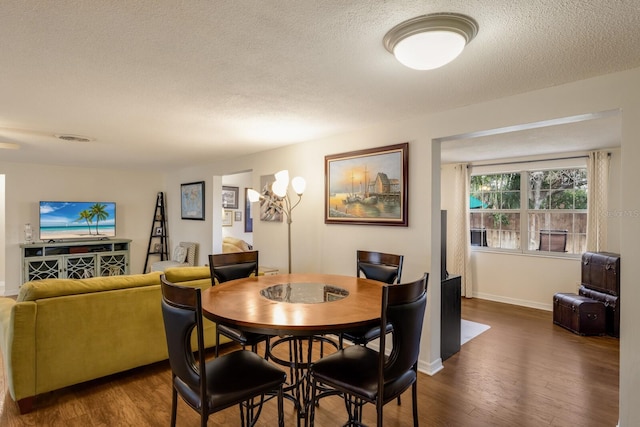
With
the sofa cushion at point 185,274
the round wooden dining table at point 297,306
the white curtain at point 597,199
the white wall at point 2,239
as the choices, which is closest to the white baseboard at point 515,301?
the white curtain at point 597,199

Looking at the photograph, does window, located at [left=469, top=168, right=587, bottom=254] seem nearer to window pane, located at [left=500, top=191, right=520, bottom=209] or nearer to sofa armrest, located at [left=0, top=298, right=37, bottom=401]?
window pane, located at [left=500, top=191, right=520, bottom=209]

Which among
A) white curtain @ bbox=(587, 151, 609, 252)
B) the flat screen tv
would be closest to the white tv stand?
the flat screen tv

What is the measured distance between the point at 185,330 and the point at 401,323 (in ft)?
3.17

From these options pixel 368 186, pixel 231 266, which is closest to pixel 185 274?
pixel 231 266

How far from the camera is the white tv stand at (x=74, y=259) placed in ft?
18.0

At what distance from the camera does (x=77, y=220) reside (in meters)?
6.11

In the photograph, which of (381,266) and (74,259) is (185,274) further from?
(74,259)

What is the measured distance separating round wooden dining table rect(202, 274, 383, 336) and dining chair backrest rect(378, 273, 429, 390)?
0.11m

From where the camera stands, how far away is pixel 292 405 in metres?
2.43

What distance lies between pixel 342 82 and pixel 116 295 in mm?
2334

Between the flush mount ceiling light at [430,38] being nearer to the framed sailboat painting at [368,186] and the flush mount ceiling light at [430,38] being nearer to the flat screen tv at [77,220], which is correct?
the framed sailboat painting at [368,186]

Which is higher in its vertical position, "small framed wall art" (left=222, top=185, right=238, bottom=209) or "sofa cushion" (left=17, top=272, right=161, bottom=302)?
"small framed wall art" (left=222, top=185, right=238, bottom=209)

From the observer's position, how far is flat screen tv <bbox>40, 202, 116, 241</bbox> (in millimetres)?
→ 5816

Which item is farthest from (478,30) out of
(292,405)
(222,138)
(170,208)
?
(170,208)
